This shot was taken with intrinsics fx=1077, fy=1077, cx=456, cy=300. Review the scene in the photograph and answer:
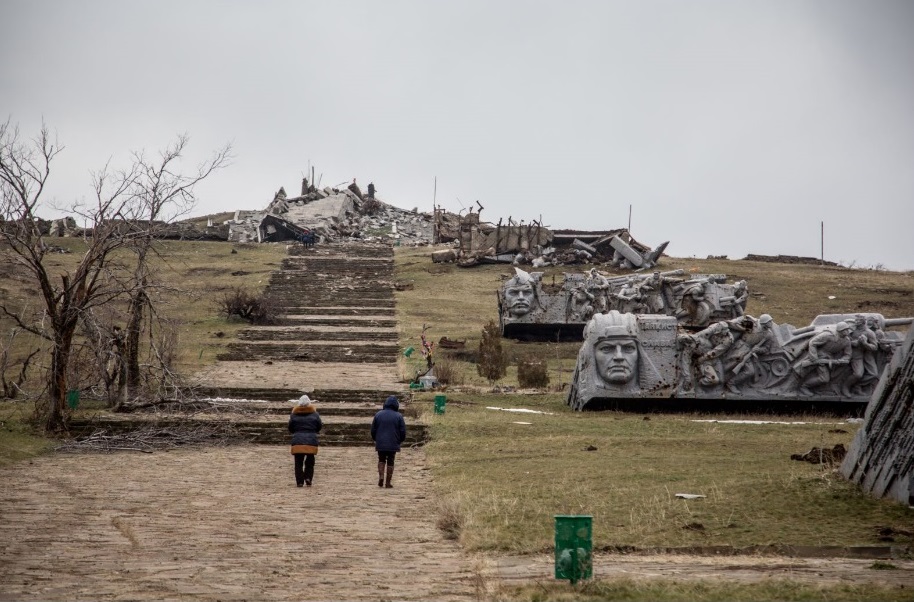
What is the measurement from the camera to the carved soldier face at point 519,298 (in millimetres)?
30672

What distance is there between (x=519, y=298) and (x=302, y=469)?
18212 millimetres

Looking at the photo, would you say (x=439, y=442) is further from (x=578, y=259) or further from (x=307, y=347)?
(x=578, y=259)

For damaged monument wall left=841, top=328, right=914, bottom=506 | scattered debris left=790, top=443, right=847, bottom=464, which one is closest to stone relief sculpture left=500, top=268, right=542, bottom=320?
scattered debris left=790, top=443, right=847, bottom=464

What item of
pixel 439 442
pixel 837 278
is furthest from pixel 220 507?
pixel 837 278

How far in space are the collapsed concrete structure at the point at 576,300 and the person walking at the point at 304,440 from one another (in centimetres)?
1770

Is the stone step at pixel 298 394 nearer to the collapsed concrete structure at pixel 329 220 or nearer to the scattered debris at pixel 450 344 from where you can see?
the scattered debris at pixel 450 344

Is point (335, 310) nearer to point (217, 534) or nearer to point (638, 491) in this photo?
point (638, 491)

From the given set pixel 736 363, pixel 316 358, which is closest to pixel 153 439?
Result: pixel 736 363

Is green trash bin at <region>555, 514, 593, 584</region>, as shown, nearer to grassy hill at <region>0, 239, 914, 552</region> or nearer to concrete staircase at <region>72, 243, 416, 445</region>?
grassy hill at <region>0, 239, 914, 552</region>

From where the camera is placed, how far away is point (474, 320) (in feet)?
112

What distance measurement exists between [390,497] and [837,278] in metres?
35.5

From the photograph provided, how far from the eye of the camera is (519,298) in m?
30.7

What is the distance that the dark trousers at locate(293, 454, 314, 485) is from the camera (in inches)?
508

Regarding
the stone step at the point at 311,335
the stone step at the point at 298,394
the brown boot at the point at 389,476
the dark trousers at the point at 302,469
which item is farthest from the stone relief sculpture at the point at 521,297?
the brown boot at the point at 389,476
